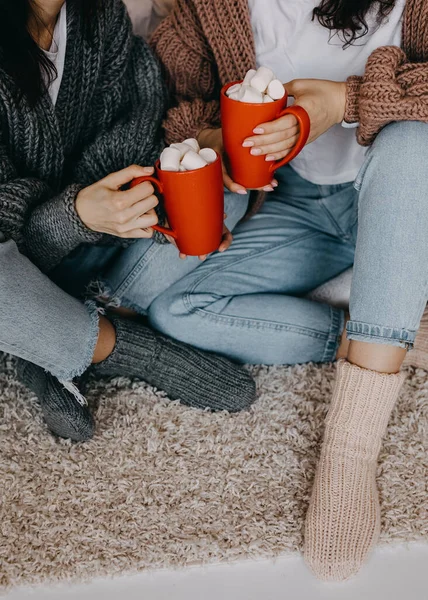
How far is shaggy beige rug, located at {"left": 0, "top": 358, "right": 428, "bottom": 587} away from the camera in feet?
2.98

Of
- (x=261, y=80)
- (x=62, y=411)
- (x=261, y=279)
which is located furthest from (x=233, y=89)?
(x=62, y=411)

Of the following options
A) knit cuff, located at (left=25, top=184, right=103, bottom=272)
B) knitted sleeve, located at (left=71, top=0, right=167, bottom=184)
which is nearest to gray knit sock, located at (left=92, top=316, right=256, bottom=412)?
knit cuff, located at (left=25, top=184, right=103, bottom=272)

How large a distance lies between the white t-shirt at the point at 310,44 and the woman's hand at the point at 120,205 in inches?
15.3

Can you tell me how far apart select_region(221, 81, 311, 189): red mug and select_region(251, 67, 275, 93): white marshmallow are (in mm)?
29

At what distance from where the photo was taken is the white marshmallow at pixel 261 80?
2.78ft

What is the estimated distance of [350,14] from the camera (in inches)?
39.4

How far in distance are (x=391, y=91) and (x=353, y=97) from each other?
8 centimetres

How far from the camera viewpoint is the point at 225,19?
107 cm

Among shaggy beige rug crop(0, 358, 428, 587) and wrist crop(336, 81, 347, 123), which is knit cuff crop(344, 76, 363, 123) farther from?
shaggy beige rug crop(0, 358, 428, 587)

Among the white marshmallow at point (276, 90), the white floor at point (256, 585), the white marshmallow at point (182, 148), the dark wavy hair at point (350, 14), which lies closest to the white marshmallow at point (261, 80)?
the white marshmallow at point (276, 90)

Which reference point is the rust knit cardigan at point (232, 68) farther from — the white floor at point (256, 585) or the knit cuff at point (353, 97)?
the white floor at point (256, 585)

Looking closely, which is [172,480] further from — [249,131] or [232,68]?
[232,68]

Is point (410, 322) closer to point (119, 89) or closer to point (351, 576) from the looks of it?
point (351, 576)

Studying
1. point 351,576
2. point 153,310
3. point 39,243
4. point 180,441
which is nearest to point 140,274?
point 153,310
